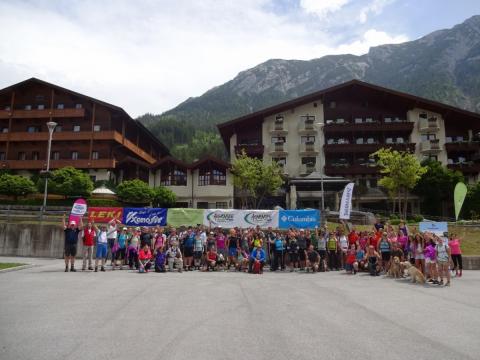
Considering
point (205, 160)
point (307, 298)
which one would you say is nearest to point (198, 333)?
point (307, 298)

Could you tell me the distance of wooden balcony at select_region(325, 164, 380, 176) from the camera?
44.5 metres

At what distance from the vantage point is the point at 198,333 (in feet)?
20.6

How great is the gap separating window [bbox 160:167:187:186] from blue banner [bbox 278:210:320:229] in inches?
898

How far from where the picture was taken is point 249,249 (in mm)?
17078

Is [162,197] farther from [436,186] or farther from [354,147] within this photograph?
[436,186]

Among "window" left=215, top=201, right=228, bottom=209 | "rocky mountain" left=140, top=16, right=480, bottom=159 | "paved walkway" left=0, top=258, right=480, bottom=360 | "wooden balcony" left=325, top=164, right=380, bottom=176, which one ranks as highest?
"rocky mountain" left=140, top=16, right=480, bottom=159

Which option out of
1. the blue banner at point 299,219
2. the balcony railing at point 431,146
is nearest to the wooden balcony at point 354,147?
the balcony railing at point 431,146

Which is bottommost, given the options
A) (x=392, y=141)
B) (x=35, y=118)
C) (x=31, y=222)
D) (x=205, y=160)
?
(x=31, y=222)

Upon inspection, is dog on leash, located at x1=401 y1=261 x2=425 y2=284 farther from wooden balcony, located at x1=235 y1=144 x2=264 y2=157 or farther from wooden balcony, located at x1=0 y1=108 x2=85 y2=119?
wooden balcony, located at x1=0 y1=108 x2=85 y2=119

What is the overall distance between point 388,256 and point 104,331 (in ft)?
40.6

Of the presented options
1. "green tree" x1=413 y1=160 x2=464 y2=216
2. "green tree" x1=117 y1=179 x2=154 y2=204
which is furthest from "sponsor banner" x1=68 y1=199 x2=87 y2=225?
"green tree" x1=413 y1=160 x2=464 y2=216

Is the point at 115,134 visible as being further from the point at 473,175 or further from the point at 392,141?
the point at 473,175

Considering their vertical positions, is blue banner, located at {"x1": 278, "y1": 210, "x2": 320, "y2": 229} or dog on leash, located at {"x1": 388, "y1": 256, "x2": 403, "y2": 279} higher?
blue banner, located at {"x1": 278, "y1": 210, "x2": 320, "y2": 229}

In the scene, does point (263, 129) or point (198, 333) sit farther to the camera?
point (263, 129)
